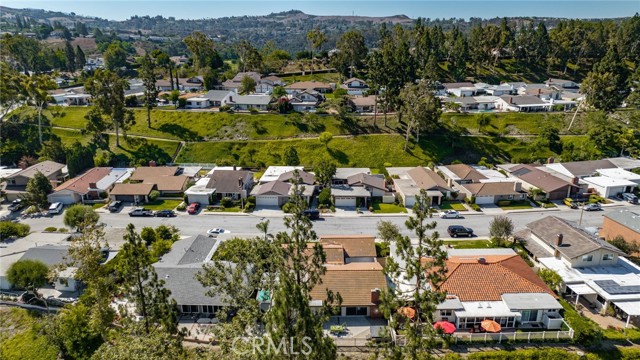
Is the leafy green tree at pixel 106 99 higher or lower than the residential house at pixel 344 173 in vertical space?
higher

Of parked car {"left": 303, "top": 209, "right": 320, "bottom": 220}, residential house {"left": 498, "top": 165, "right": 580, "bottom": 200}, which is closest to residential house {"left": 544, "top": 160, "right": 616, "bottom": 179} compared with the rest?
residential house {"left": 498, "top": 165, "right": 580, "bottom": 200}

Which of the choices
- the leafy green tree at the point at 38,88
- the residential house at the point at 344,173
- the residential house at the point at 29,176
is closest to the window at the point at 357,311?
the residential house at the point at 344,173

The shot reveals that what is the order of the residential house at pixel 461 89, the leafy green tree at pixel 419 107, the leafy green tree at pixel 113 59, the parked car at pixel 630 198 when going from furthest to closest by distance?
1. the leafy green tree at pixel 113 59
2. the residential house at pixel 461 89
3. the leafy green tree at pixel 419 107
4. the parked car at pixel 630 198

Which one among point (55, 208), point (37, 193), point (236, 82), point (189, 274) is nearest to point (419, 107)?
point (189, 274)

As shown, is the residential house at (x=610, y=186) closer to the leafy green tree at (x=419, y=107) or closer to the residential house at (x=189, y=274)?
the leafy green tree at (x=419, y=107)

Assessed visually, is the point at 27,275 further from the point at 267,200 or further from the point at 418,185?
the point at 418,185

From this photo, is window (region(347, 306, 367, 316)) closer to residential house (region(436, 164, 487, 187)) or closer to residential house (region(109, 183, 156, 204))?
residential house (region(436, 164, 487, 187))
